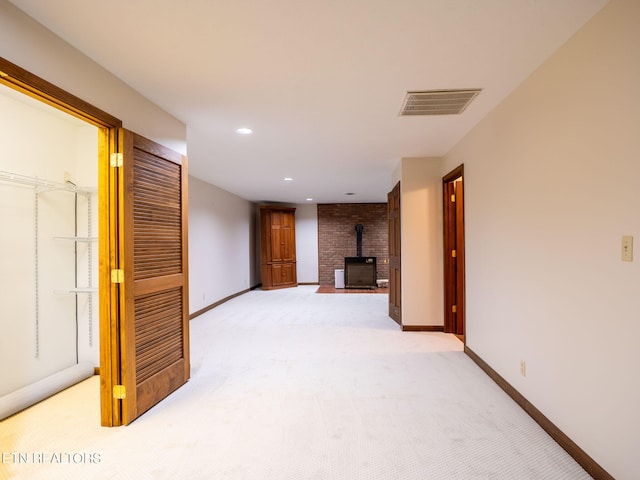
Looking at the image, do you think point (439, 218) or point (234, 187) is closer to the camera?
point (439, 218)

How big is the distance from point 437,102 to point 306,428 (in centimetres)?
263

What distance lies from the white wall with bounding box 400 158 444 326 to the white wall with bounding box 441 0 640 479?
174 cm

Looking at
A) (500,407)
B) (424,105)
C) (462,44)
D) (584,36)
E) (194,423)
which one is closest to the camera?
(584,36)

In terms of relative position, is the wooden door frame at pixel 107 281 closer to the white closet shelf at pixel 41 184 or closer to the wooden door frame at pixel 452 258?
the white closet shelf at pixel 41 184

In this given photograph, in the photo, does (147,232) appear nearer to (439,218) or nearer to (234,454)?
(234,454)

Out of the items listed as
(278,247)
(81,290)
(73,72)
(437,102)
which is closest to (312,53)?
(437,102)

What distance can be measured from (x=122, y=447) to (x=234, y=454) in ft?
2.27

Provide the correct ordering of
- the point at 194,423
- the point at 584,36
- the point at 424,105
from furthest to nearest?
1. the point at 424,105
2. the point at 194,423
3. the point at 584,36

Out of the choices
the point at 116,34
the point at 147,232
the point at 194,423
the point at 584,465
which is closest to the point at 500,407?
the point at 584,465

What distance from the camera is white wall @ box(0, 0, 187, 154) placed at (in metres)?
1.59

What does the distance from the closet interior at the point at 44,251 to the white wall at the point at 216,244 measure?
2.37 meters

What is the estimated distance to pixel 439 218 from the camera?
15.3ft

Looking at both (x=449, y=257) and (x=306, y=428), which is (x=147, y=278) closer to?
(x=306, y=428)

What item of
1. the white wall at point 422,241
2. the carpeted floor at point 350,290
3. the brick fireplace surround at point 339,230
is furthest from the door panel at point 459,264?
the brick fireplace surround at point 339,230
